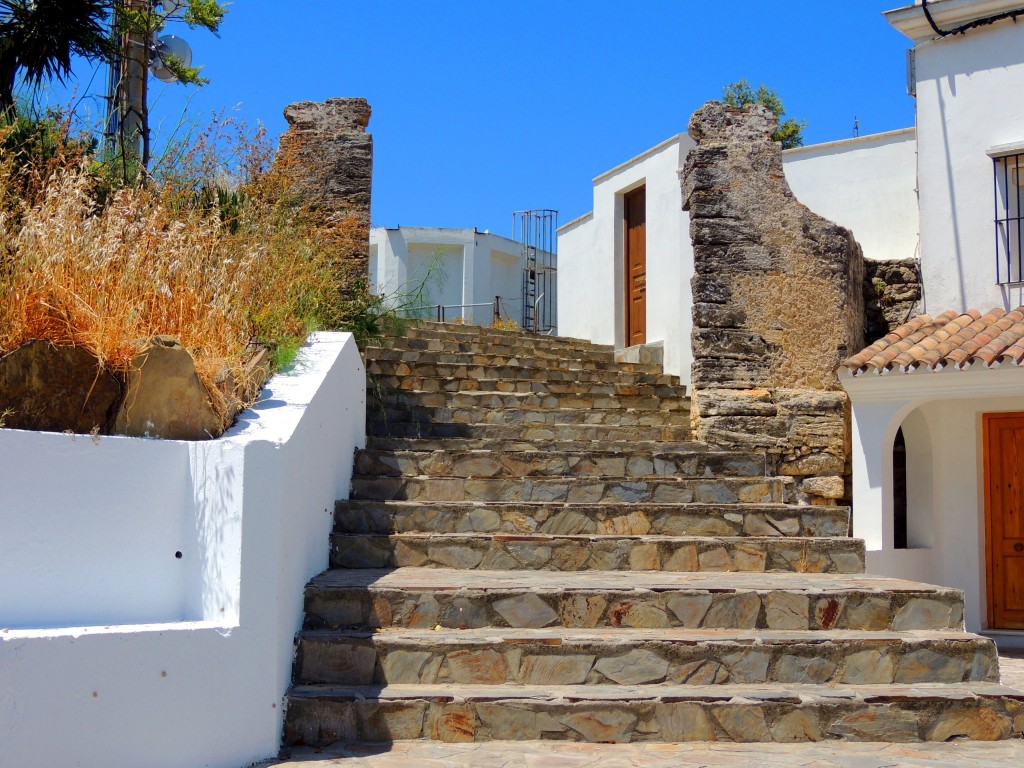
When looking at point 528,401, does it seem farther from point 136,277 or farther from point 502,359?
point 136,277

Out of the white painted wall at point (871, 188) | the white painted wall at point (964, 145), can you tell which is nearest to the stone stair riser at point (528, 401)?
the white painted wall at point (964, 145)

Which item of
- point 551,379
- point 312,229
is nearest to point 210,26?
point 312,229

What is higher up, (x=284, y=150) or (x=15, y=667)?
(x=284, y=150)

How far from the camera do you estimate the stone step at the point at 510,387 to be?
27.8ft

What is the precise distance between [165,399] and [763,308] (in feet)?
18.5

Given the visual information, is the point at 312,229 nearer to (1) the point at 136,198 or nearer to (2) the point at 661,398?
(1) the point at 136,198

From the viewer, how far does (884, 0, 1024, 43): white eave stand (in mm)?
9344

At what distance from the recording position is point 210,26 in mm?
10758

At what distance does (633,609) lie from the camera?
4.99 metres

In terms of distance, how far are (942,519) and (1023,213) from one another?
293cm

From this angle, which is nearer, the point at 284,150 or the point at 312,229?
the point at 312,229

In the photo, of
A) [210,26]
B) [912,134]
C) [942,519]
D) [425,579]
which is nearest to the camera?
[425,579]

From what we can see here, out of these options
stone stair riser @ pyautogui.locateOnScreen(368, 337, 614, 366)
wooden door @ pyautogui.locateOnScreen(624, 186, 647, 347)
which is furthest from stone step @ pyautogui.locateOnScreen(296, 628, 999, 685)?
wooden door @ pyautogui.locateOnScreen(624, 186, 647, 347)

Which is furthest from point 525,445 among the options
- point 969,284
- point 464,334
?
point 969,284
